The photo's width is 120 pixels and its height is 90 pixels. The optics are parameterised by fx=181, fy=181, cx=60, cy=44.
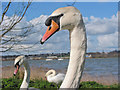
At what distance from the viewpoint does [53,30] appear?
1358 mm

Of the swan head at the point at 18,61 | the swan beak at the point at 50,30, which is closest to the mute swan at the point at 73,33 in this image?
the swan beak at the point at 50,30

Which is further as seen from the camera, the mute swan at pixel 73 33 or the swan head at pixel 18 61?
the swan head at pixel 18 61

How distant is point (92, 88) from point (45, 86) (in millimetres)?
1562

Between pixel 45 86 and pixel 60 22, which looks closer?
pixel 60 22

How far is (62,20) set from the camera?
1364 mm

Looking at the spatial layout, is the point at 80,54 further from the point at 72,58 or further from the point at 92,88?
the point at 92,88

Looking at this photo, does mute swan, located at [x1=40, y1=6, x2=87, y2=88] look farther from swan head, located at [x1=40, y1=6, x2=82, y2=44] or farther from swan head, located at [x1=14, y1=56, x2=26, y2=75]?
swan head, located at [x1=14, y1=56, x2=26, y2=75]

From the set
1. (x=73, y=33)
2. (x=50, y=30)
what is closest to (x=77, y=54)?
(x=73, y=33)

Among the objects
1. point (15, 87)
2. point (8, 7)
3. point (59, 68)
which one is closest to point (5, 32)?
point (8, 7)

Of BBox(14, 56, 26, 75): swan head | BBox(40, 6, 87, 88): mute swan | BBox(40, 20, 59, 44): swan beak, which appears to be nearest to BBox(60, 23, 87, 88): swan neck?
BBox(40, 6, 87, 88): mute swan

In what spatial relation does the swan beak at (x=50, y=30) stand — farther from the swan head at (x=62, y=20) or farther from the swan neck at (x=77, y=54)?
the swan neck at (x=77, y=54)

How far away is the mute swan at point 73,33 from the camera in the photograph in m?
1.35

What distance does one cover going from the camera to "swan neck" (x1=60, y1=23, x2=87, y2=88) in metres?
1.38

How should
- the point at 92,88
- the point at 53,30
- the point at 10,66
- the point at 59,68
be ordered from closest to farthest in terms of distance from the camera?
the point at 53,30
the point at 92,88
the point at 10,66
the point at 59,68
